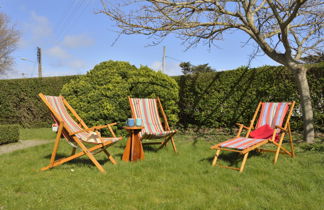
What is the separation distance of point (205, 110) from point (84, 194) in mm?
5831

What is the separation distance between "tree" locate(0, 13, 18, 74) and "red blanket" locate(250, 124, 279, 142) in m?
23.6

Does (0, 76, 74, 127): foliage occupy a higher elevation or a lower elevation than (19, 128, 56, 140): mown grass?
higher

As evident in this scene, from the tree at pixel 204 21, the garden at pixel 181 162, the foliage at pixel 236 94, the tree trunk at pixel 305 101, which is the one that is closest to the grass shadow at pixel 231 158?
the garden at pixel 181 162

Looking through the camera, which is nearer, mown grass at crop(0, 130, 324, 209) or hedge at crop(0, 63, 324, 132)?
mown grass at crop(0, 130, 324, 209)

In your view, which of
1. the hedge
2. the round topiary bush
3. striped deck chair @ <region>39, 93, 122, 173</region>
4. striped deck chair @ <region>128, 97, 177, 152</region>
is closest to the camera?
striped deck chair @ <region>39, 93, 122, 173</region>

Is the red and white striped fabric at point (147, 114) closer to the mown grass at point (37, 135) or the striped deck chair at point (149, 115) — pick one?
the striped deck chair at point (149, 115)

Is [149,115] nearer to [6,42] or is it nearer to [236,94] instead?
[236,94]

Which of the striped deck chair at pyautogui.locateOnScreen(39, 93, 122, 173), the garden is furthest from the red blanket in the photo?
the striped deck chair at pyautogui.locateOnScreen(39, 93, 122, 173)

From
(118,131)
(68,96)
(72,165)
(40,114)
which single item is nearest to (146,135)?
(72,165)

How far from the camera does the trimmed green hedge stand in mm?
6293

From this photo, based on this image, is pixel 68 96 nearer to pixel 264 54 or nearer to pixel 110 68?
pixel 110 68

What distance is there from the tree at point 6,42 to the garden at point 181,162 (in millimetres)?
18224

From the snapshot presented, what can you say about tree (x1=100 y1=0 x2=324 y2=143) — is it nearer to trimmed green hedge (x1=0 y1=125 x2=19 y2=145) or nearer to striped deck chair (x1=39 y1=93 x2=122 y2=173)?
striped deck chair (x1=39 y1=93 x2=122 y2=173)

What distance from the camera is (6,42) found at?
870 inches
